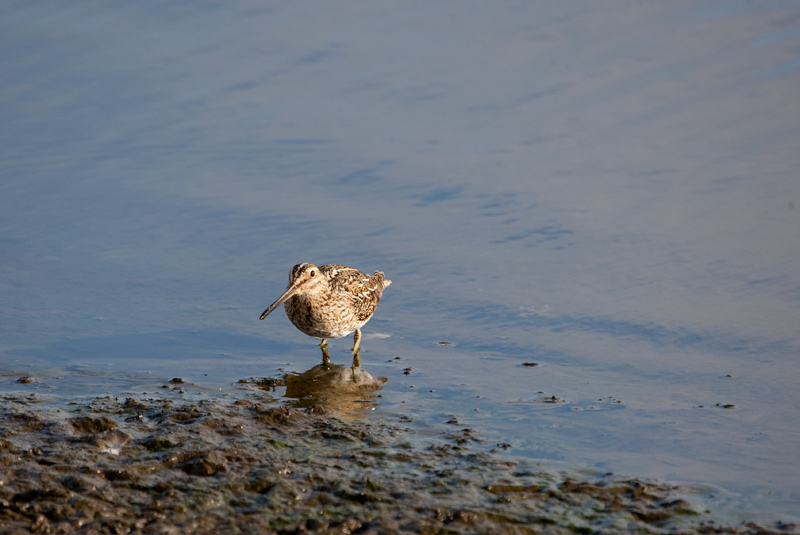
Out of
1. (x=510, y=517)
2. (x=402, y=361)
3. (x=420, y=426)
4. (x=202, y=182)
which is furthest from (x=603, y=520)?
(x=202, y=182)

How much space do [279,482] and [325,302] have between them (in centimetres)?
356

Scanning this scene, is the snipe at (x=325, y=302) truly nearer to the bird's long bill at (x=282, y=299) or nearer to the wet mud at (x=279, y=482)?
the bird's long bill at (x=282, y=299)

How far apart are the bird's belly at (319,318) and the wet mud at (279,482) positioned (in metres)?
2.02

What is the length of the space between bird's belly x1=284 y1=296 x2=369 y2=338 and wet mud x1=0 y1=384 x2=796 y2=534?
2022 millimetres

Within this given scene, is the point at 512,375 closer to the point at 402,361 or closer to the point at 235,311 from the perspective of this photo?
the point at 402,361

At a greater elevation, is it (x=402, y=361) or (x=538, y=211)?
(x=538, y=211)

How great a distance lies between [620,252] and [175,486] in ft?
23.9

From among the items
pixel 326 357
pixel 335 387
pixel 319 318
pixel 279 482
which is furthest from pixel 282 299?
pixel 279 482

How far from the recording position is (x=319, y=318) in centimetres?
967

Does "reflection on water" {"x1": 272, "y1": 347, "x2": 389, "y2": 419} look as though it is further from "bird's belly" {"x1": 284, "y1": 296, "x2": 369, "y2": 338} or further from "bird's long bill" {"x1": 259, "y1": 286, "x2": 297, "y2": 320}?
"bird's long bill" {"x1": 259, "y1": 286, "x2": 297, "y2": 320}

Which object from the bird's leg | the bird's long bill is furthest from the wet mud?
the bird's leg

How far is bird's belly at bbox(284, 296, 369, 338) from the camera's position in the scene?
→ 9656 millimetres

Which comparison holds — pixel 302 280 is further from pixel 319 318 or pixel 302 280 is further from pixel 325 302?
pixel 319 318

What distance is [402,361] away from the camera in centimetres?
973
